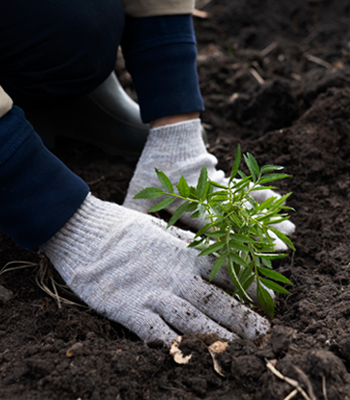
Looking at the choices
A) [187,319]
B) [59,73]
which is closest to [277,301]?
[187,319]

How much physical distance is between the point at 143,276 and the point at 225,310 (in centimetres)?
33

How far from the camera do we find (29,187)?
1.42m

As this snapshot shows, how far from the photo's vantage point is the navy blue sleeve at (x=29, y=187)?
1370 millimetres

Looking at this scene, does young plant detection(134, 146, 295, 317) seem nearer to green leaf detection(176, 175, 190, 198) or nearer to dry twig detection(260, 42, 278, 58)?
green leaf detection(176, 175, 190, 198)

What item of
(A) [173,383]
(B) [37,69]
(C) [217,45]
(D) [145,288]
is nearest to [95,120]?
(B) [37,69]

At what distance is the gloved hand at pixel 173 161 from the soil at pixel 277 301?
0.20 metres

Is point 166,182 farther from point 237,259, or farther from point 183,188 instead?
point 237,259

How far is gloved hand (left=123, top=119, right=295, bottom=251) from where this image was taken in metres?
1.90

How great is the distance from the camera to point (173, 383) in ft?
3.72

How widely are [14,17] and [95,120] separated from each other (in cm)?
83

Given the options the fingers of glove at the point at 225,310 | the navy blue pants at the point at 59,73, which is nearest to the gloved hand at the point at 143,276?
the fingers of glove at the point at 225,310

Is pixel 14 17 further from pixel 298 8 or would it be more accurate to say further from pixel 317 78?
pixel 298 8

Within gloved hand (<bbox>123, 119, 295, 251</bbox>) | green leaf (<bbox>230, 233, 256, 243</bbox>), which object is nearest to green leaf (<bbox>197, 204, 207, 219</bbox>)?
green leaf (<bbox>230, 233, 256, 243</bbox>)

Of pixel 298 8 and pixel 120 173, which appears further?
pixel 298 8
